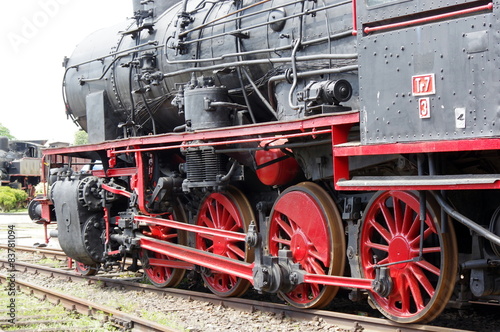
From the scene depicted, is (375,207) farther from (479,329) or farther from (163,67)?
(163,67)

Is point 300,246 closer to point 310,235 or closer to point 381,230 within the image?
point 310,235

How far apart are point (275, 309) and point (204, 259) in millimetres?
1105

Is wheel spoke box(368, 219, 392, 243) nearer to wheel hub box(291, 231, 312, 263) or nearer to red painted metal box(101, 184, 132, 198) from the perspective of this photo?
wheel hub box(291, 231, 312, 263)

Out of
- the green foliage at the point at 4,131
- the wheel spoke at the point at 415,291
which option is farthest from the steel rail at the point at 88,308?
the green foliage at the point at 4,131

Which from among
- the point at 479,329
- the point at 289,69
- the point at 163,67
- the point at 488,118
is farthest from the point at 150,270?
the point at 488,118

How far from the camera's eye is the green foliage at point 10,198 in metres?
30.0

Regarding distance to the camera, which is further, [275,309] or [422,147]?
[275,309]

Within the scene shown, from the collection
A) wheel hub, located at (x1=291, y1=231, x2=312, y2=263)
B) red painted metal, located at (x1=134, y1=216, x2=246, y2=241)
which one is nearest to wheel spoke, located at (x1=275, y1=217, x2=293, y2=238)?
wheel hub, located at (x1=291, y1=231, x2=312, y2=263)

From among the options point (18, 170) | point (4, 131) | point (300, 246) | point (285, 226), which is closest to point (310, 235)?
point (300, 246)

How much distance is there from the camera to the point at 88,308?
23.9 feet

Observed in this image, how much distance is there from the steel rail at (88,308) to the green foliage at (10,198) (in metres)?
22.1

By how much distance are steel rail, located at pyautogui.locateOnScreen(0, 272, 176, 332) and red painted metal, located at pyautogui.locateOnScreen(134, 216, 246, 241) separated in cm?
126

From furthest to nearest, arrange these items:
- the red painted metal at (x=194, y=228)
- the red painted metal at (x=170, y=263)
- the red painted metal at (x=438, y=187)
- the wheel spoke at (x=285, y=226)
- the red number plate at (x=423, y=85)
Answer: the red painted metal at (x=170, y=263), the red painted metal at (x=194, y=228), the wheel spoke at (x=285, y=226), the red number plate at (x=423, y=85), the red painted metal at (x=438, y=187)

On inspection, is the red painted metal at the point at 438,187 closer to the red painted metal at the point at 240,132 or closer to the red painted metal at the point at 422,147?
the red painted metal at the point at 422,147
